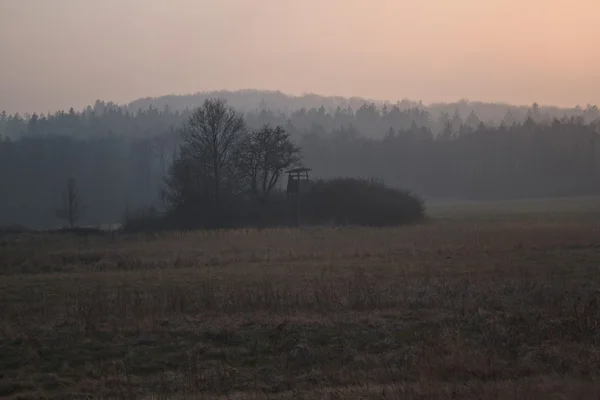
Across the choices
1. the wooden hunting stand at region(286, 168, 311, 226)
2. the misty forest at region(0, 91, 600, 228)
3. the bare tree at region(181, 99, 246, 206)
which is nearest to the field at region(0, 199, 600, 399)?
the wooden hunting stand at region(286, 168, 311, 226)

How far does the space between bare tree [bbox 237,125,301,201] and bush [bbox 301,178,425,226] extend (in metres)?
3.77

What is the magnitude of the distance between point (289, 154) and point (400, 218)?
40.3ft

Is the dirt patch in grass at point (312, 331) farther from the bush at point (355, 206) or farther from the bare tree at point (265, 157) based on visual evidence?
the bare tree at point (265, 157)

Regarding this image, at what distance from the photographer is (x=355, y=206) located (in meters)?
59.5

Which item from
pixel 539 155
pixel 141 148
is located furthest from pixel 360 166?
pixel 141 148

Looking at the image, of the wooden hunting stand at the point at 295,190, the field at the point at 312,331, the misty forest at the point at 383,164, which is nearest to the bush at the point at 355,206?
the wooden hunting stand at the point at 295,190

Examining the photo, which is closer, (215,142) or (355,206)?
(355,206)

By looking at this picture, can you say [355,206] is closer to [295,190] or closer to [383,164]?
[295,190]

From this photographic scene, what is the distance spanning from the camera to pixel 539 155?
383 ft

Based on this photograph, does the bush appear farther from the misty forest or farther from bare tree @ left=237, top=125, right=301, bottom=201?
the misty forest

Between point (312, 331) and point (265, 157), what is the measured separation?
47.8 meters

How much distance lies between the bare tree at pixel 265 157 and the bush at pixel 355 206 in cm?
377

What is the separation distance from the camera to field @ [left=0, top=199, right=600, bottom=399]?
9188 mm

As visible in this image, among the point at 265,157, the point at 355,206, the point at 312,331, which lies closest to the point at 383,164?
the point at 355,206
